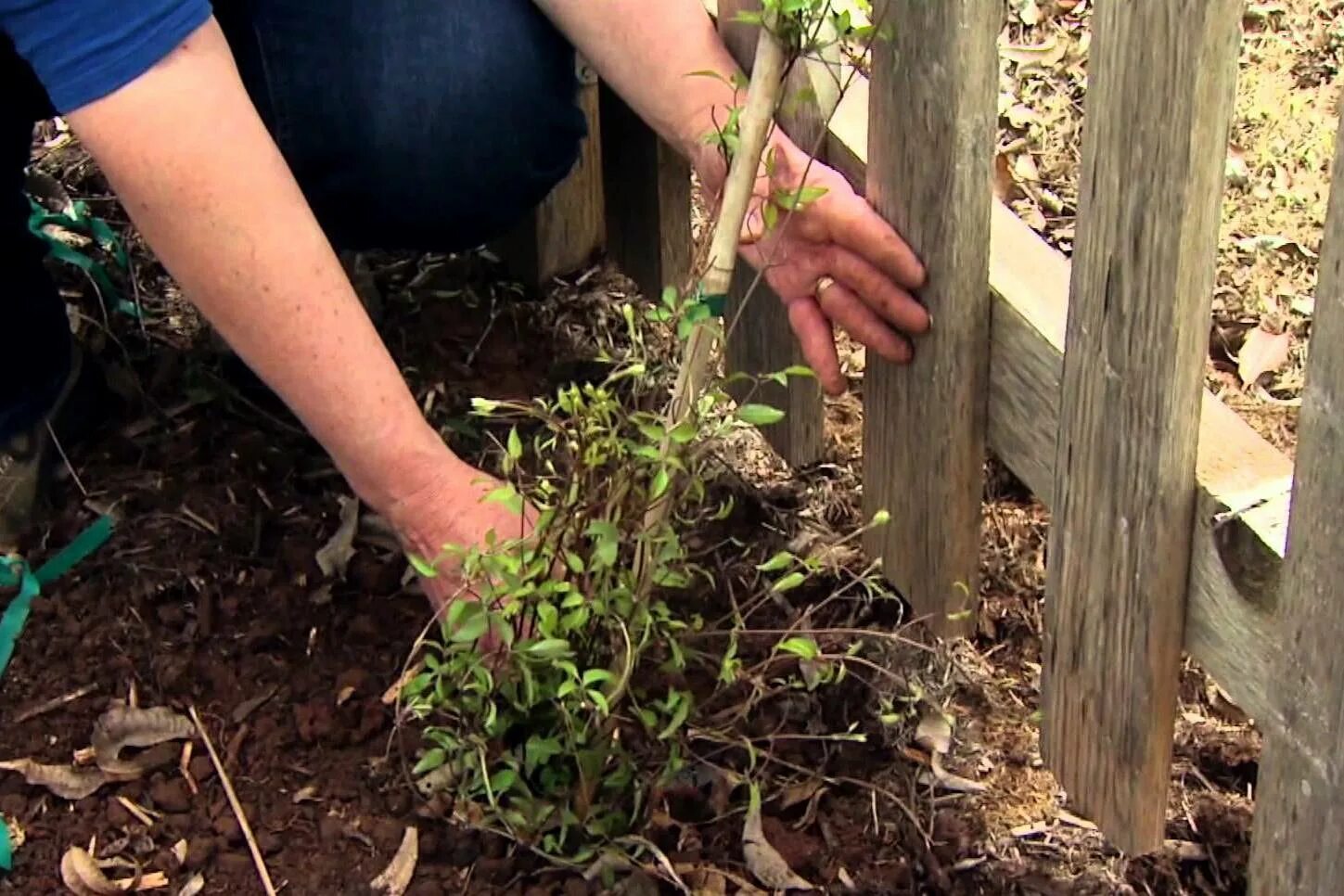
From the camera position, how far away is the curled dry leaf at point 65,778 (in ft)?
5.22

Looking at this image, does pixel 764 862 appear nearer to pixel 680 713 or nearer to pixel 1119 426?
pixel 680 713

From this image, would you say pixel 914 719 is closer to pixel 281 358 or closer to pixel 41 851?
pixel 281 358

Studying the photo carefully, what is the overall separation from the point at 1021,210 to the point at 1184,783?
906 mm

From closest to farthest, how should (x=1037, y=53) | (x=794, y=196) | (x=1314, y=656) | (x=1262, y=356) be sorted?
(x=1314, y=656), (x=794, y=196), (x=1262, y=356), (x=1037, y=53)

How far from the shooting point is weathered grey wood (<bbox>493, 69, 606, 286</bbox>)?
2.15m

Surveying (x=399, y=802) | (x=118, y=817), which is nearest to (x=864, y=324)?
(x=399, y=802)

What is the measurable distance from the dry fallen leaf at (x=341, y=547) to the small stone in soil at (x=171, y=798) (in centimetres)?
29

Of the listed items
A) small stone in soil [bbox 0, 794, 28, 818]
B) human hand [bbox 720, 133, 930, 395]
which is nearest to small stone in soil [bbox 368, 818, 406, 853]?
small stone in soil [bbox 0, 794, 28, 818]

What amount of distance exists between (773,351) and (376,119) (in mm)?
476

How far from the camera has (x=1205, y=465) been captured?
1.25 meters

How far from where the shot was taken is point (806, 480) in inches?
76.6

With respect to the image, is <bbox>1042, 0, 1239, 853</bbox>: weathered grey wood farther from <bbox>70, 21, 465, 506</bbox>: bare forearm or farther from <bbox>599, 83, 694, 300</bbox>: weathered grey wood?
<bbox>599, 83, 694, 300</bbox>: weathered grey wood

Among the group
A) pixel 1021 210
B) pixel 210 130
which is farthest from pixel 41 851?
pixel 1021 210

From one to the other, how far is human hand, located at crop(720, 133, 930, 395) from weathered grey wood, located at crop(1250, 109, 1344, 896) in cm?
47
